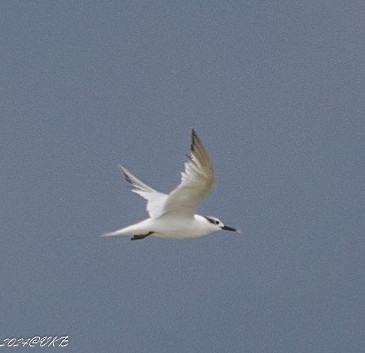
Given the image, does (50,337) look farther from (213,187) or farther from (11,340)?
(213,187)

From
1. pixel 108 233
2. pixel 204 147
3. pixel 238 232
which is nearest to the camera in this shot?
pixel 204 147

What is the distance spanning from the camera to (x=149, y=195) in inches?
894

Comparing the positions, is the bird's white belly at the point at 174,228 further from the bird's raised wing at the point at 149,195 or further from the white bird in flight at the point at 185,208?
the bird's raised wing at the point at 149,195

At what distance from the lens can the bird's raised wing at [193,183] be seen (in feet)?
62.3

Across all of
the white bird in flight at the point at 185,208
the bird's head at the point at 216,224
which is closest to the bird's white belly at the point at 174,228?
the white bird in flight at the point at 185,208

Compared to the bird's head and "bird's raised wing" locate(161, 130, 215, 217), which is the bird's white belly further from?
the bird's head

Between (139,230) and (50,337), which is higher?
(139,230)

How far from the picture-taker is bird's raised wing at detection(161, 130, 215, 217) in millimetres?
18984

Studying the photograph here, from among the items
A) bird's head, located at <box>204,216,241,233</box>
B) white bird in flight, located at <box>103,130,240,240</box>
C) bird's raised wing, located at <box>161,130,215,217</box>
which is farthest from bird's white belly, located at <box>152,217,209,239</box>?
bird's head, located at <box>204,216,241,233</box>

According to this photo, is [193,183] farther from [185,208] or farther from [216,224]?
[216,224]

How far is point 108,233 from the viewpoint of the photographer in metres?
20.4

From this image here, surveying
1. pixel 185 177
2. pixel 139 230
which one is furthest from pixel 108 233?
pixel 185 177

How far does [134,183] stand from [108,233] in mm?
3130

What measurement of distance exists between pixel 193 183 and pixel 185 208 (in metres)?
1.08
